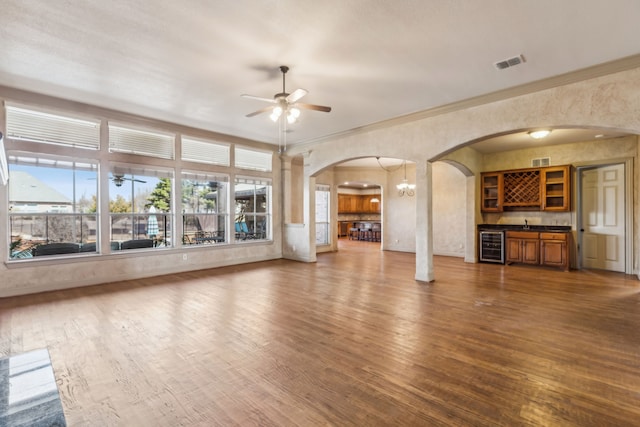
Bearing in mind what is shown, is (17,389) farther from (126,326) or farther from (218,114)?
(218,114)

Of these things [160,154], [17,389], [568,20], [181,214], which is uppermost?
[568,20]

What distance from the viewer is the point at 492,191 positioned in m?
8.45

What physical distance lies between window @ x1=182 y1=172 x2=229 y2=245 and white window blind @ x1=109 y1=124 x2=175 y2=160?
652mm

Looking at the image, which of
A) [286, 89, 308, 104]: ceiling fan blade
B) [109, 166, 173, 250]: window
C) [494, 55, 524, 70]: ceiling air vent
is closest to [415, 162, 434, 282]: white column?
[494, 55, 524, 70]: ceiling air vent

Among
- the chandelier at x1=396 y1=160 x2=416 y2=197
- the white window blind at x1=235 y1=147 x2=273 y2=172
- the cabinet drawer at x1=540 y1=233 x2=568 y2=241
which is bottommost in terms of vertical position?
the cabinet drawer at x1=540 y1=233 x2=568 y2=241

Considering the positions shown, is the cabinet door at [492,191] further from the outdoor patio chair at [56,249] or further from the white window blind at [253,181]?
the outdoor patio chair at [56,249]

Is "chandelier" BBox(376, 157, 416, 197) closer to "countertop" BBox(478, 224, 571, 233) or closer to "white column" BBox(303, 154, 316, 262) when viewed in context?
"countertop" BBox(478, 224, 571, 233)

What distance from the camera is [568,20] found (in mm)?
3033

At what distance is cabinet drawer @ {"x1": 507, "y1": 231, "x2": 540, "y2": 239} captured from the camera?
24.0ft

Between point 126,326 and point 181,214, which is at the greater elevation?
point 181,214

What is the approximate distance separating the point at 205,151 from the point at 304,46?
175 inches

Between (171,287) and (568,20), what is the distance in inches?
257

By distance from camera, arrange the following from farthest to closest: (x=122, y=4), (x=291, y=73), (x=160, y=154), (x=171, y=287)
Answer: (x=160, y=154) < (x=171, y=287) < (x=291, y=73) < (x=122, y=4)

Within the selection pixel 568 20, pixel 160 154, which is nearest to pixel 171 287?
pixel 160 154
